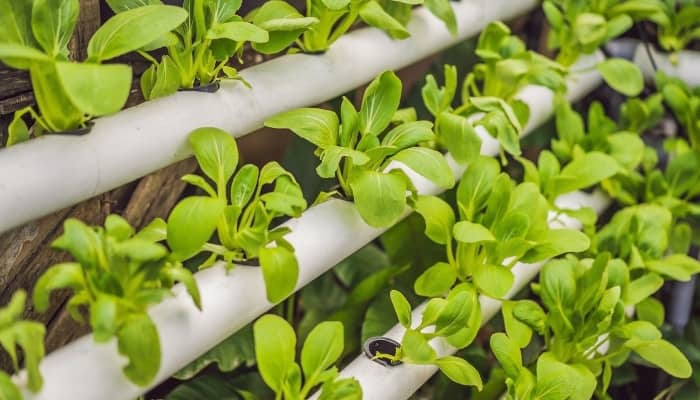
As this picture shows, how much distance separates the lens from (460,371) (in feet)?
2.72

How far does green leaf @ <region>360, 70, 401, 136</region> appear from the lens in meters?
0.86

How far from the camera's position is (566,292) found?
0.96 m

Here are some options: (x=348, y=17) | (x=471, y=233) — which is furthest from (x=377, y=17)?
(x=471, y=233)

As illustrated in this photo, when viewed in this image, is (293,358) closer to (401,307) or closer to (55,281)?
(401,307)

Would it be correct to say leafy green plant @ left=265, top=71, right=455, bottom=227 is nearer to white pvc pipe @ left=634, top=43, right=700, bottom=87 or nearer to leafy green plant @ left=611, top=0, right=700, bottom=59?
leafy green plant @ left=611, top=0, right=700, bottom=59

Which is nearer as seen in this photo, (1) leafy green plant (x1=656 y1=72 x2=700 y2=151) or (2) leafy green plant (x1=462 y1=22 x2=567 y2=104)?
(2) leafy green plant (x1=462 y1=22 x2=567 y2=104)

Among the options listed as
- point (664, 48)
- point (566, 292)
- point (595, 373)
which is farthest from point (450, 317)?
point (664, 48)

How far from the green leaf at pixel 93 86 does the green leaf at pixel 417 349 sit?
39 centimetres

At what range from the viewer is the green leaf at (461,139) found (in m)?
0.95

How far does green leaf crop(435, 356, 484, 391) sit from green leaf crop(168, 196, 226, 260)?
0.30 metres

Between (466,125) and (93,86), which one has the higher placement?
(93,86)

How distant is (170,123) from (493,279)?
0.39 metres

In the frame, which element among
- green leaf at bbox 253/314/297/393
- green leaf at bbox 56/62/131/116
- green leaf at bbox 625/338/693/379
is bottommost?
green leaf at bbox 625/338/693/379

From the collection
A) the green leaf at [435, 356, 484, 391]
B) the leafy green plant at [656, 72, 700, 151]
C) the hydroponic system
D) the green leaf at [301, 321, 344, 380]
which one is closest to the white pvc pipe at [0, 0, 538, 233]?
the hydroponic system
